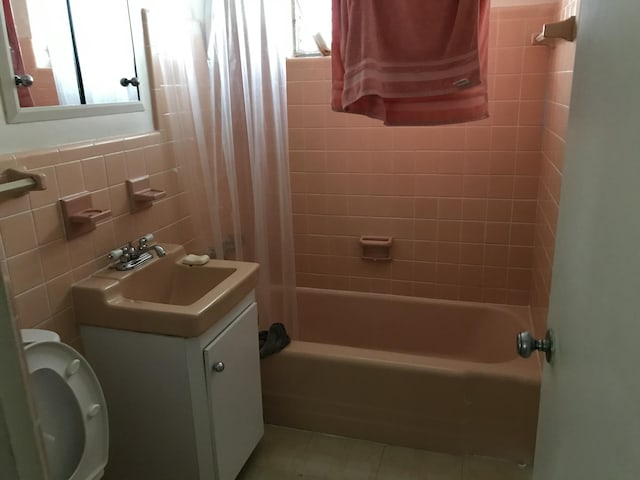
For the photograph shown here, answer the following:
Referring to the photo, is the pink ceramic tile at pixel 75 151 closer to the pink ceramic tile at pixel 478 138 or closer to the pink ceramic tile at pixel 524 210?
the pink ceramic tile at pixel 478 138

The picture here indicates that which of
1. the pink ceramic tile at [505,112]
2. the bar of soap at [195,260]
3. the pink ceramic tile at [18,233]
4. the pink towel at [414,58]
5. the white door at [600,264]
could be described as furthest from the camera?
the pink ceramic tile at [505,112]

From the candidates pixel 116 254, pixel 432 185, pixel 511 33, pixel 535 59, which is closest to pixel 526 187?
pixel 432 185

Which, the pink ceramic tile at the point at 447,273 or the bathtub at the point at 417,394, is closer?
the bathtub at the point at 417,394

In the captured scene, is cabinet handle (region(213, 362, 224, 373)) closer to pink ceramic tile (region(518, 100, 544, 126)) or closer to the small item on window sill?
the small item on window sill

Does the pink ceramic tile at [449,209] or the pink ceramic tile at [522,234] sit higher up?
the pink ceramic tile at [449,209]

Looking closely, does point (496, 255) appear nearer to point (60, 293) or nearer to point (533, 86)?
point (533, 86)

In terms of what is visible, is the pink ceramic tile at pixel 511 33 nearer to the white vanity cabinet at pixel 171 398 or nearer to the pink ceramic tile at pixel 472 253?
the pink ceramic tile at pixel 472 253

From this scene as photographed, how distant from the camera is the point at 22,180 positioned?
137 cm

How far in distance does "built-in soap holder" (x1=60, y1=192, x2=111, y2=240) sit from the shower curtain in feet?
1.82

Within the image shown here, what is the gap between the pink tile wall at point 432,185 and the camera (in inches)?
94.0

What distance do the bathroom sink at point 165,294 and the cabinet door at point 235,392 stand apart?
4.4 inches

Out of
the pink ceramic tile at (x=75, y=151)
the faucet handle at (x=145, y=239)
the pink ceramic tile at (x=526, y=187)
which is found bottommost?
the faucet handle at (x=145, y=239)

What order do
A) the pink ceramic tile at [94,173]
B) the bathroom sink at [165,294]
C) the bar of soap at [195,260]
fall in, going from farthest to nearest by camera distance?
1. the bar of soap at [195,260]
2. the pink ceramic tile at [94,173]
3. the bathroom sink at [165,294]

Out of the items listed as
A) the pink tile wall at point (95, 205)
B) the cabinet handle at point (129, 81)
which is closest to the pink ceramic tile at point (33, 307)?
the pink tile wall at point (95, 205)
